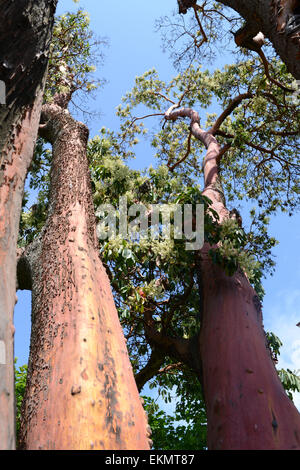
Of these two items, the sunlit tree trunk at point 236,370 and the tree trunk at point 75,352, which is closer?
the tree trunk at point 75,352

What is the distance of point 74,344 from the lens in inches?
80.4

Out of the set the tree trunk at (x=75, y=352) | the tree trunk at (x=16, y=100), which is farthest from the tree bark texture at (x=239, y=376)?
the tree trunk at (x=16, y=100)

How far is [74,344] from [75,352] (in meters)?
0.06

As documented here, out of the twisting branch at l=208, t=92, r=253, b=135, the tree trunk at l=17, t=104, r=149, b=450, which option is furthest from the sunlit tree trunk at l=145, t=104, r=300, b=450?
the twisting branch at l=208, t=92, r=253, b=135

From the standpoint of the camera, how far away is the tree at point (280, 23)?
10.5ft

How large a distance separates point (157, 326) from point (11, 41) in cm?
397

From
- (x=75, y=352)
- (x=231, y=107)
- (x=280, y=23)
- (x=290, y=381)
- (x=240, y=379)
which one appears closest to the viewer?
(x=75, y=352)

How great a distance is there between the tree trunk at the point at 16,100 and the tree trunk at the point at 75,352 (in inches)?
20.8

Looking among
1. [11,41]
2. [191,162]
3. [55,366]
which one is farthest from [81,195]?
[191,162]

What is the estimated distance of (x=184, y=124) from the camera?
10703 millimetres

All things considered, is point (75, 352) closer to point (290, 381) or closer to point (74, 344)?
point (74, 344)

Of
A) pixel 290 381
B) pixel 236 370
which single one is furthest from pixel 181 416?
pixel 236 370

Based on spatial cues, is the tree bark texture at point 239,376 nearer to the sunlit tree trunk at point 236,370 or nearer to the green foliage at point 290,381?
the sunlit tree trunk at point 236,370

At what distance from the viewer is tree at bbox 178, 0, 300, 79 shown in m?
3.19
